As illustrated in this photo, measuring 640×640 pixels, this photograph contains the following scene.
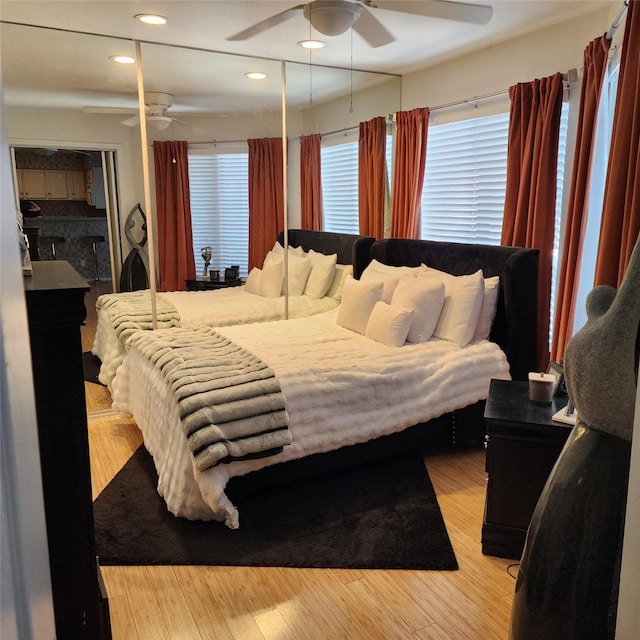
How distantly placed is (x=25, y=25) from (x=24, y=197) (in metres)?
0.97

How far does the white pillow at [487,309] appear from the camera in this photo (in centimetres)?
332

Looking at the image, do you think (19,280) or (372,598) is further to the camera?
(372,598)

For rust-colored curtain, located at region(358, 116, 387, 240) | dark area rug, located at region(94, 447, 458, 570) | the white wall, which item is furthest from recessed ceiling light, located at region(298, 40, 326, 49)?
the white wall

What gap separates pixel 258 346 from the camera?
312 centimetres

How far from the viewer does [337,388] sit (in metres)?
2.74

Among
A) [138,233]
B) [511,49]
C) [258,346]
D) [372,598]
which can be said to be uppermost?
[511,49]

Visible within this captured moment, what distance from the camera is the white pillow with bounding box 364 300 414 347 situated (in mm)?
3262

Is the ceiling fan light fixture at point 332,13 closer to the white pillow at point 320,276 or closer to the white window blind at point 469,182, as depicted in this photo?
the white window blind at point 469,182

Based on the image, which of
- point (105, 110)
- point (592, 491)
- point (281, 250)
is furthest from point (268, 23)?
point (592, 491)

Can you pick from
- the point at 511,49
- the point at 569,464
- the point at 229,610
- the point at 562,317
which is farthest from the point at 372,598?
the point at 511,49

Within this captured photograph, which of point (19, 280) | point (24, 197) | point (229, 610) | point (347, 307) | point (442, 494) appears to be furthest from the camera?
point (347, 307)

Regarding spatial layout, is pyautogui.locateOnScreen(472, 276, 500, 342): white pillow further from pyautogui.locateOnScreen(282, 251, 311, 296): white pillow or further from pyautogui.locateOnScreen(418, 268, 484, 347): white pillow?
pyautogui.locateOnScreen(282, 251, 311, 296): white pillow

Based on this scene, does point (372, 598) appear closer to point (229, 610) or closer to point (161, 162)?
point (229, 610)

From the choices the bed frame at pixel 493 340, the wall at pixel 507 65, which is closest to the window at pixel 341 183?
the wall at pixel 507 65
